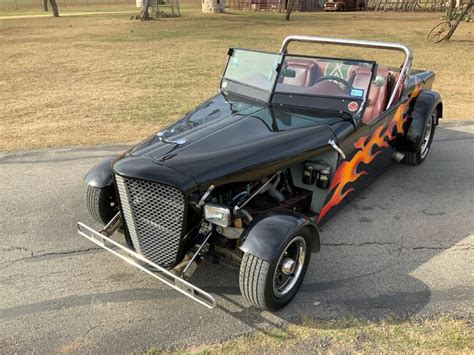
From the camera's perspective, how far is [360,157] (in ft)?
14.6

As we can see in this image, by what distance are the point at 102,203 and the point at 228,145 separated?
1284mm

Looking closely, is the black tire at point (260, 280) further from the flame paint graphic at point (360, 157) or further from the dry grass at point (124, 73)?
the dry grass at point (124, 73)

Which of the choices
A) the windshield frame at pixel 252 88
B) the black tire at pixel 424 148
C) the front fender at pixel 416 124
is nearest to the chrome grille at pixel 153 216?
the windshield frame at pixel 252 88

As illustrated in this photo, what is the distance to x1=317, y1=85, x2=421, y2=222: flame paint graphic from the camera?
4.11 meters

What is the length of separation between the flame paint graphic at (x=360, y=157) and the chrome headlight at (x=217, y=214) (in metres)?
1.28

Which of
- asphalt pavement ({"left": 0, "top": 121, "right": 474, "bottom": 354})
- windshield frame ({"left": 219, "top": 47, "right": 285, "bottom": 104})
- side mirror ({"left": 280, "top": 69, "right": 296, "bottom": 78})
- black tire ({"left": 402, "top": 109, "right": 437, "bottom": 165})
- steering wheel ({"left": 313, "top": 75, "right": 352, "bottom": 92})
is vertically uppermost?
side mirror ({"left": 280, "top": 69, "right": 296, "bottom": 78})

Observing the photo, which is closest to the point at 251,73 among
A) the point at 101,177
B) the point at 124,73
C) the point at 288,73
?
the point at 288,73

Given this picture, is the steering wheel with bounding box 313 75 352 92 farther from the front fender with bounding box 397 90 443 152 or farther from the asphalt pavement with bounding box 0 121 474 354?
the front fender with bounding box 397 90 443 152

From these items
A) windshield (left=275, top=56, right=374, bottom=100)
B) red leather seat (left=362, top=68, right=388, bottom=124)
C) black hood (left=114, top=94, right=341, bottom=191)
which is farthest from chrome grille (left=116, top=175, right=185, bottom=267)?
red leather seat (left=362, top=68, right=388, bottom=124)

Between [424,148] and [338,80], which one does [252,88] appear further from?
[424,148]

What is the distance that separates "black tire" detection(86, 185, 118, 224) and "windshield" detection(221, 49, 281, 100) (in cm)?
178

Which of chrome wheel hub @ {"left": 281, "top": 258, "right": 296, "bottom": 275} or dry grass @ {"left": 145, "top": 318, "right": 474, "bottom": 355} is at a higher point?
chrome wheel hub @ {"left": 281, "top": 258, "right": 296, "bottom": 275}

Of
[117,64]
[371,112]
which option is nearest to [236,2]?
[117,64]

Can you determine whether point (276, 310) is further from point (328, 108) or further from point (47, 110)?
point (47, 110)
